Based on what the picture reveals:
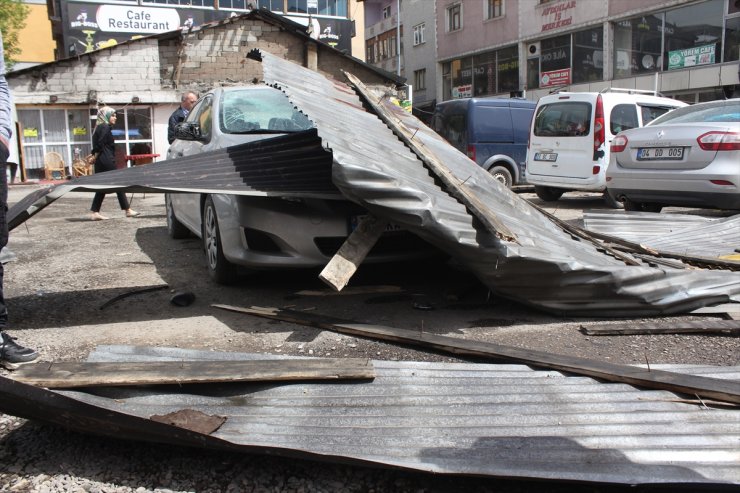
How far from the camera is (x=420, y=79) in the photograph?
40438 mm

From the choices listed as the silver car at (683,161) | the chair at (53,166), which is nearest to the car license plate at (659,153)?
the silver car at (683,161)

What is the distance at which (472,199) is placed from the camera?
12.5ft

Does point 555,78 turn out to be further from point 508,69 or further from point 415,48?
point 415,48

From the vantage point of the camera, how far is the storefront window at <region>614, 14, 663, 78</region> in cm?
2425

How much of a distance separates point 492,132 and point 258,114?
8773mm

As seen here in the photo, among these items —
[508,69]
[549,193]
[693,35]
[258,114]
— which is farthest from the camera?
[508,69]

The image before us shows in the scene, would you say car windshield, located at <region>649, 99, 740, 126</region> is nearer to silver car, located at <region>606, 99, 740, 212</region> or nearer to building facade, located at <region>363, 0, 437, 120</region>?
silver car, located at <region>606, 99, 740, 212</region>

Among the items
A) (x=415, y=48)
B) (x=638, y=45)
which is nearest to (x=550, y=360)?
(x=638, y=45)

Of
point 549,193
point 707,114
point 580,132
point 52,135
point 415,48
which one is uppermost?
point 415,48

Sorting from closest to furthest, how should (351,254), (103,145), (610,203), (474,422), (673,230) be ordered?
(474,422) < (351,254) < (673,230) < (103,145) < (610,203)

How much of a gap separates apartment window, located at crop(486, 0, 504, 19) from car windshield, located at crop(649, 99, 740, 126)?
25852mm

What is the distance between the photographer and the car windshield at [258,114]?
5.54 metres

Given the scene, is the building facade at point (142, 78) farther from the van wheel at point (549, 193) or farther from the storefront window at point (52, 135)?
the van wheel at point (549, 193)

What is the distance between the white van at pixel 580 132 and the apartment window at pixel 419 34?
2963 centimetres
